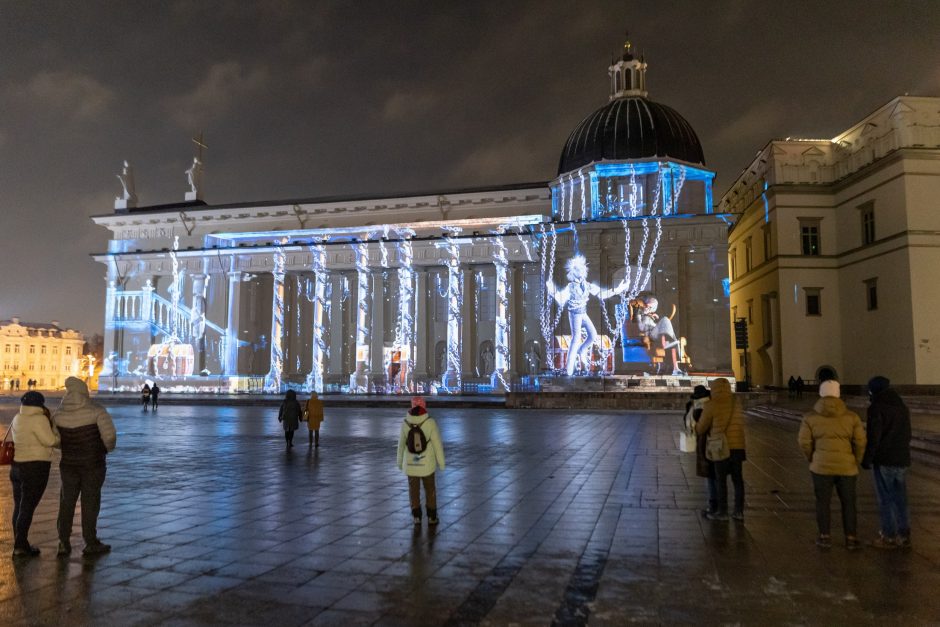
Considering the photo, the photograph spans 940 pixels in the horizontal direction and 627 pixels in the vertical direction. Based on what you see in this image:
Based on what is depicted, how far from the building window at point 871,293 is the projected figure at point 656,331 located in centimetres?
939

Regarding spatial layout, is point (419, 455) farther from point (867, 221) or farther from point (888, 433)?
point (867, 221)

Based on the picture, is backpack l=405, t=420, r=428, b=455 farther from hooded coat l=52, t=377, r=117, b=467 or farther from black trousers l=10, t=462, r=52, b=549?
black trousers l=10, t=462, r=52, b=549

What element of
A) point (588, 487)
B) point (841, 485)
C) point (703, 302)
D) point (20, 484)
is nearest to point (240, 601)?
point (20, 484)

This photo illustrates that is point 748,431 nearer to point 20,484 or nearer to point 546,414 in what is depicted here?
point 546,414

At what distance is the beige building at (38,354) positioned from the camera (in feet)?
333

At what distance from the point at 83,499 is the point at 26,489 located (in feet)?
1.66

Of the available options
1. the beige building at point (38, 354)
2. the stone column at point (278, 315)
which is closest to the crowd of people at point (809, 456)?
the stone column at point (278, 315)

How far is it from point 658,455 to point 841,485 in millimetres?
7103

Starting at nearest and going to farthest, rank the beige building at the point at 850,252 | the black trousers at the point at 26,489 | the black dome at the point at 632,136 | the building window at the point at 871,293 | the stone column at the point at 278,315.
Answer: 1. the black trousers at the point at 26,489
2. the beige building at the point at 850,252
3. the building window at the point at 871,293
4. the black dome at the point at 632,136
5. the stone column at the point at 278,315

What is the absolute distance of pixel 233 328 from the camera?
5028 centimetres

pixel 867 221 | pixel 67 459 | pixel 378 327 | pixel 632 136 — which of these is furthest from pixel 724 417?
pixel 378 327

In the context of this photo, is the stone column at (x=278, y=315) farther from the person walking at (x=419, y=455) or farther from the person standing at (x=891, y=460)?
the person standing at (x=891, y=460)

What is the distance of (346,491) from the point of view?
384 inches

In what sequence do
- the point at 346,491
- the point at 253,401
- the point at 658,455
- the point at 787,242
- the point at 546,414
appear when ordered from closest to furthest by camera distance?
the point at 346,491
the point at 658,455
the point at 546,414
the point at 253,401
the point at 787,242
